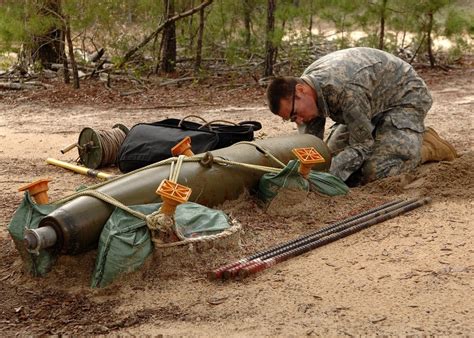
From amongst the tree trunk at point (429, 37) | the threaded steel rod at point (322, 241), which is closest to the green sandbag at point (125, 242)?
the threaded steel rod at point (322, 241)

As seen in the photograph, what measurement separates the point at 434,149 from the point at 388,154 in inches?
19.5

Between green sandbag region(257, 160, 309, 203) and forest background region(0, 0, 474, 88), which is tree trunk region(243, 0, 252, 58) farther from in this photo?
green sandbag region(257, 160, 309, 203)

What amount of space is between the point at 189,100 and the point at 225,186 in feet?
18.6

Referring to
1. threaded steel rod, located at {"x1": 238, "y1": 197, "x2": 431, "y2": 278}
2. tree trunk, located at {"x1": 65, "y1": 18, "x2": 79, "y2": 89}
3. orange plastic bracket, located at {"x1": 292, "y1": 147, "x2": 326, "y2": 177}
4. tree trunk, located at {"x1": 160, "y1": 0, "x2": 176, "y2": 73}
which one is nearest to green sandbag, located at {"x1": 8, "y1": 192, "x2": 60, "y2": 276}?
threaded steel rod, located at {"x1": 238, "y1": 197, "x2": 431, "y2": 278}

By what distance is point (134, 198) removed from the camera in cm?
389

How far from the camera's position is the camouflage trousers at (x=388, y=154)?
543cm

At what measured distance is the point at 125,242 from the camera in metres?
3.48

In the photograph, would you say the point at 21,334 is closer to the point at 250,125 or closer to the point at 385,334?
the point at 385,334

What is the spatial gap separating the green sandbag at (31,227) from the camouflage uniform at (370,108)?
7.20ft

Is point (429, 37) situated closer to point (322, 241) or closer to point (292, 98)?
point (292, 98)

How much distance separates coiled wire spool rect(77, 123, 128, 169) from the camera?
6.06 metres

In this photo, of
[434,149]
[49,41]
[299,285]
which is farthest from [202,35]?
[299,285]

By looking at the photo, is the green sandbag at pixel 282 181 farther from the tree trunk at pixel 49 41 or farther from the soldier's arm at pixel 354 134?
the tree trunk at pixel 49 41

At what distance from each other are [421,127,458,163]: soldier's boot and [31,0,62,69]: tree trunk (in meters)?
6.13
